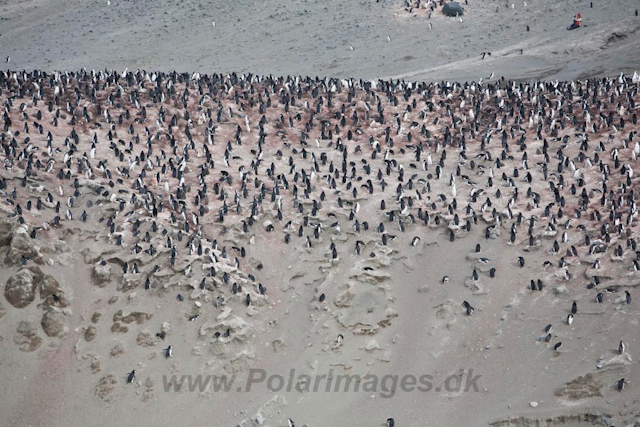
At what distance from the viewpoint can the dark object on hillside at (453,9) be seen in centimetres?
5103

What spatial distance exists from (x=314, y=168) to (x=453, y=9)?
94.1 feet

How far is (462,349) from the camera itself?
20.2m

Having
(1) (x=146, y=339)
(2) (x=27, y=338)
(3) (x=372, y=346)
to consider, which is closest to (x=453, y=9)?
(3) (x=372, y=346)

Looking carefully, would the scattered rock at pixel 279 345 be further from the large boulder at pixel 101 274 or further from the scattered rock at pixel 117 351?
the large boulder at pixel 101 274

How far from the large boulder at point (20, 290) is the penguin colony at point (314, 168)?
150 cm

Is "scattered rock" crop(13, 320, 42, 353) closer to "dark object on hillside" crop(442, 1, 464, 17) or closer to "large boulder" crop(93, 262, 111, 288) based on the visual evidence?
"large boulder" crop(93, 262, 111, 288)

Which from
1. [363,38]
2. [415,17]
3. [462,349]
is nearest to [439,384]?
[462,349]

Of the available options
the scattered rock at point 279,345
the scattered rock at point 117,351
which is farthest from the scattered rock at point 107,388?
the scattered rock at point 279,345

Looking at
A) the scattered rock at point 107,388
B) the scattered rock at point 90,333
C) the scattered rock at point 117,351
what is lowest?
the scattered rock at point 107,388

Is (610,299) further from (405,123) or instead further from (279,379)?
(405,123)

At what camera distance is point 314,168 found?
86.7ft

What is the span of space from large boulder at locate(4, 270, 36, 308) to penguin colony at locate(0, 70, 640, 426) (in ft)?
4.91

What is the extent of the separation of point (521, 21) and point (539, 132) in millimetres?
24381

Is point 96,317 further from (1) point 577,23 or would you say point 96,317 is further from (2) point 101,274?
(1) point 577,23
